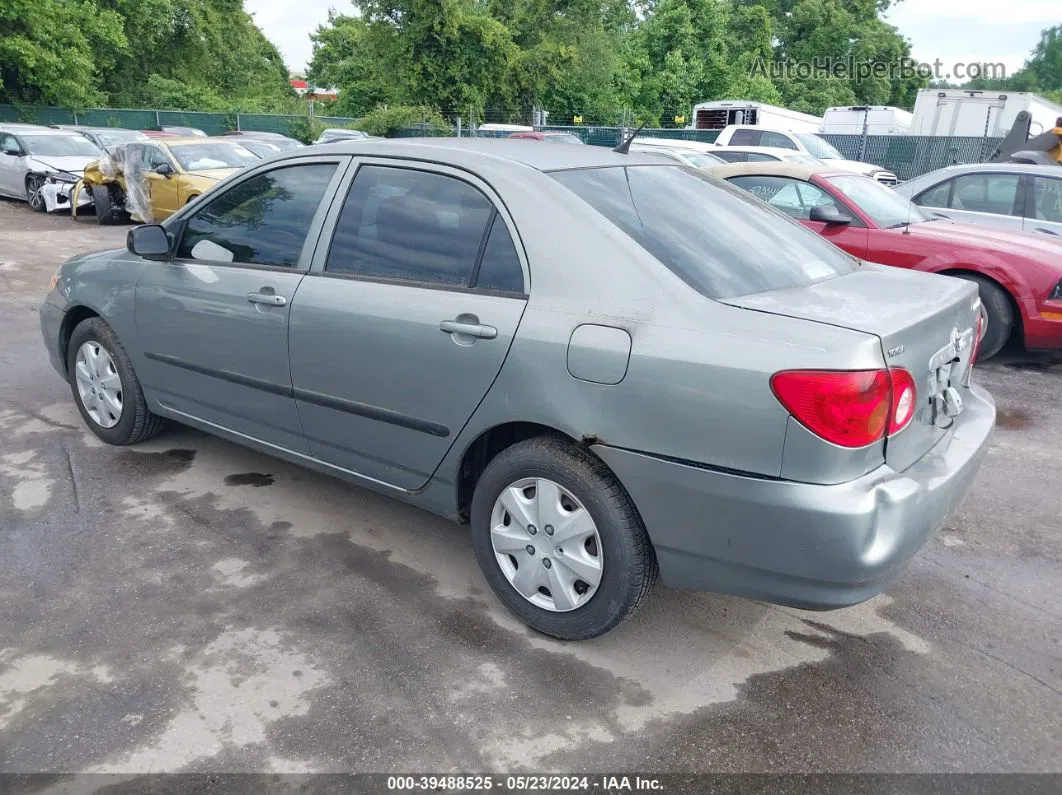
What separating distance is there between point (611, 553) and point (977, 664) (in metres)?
1.34

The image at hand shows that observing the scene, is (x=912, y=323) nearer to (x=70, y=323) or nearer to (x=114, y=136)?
(x=70, y=323)

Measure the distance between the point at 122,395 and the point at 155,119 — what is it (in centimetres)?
3152

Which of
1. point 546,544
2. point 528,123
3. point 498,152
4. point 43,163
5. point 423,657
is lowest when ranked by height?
point 423,657

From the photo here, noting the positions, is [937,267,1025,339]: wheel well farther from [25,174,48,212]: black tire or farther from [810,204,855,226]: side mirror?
[25,174,48,212]: black tire

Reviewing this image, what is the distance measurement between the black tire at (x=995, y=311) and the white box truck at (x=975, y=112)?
17.9 m

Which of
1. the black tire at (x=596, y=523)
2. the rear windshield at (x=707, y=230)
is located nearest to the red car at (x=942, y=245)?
the rear windshield at (x=707, y=230)

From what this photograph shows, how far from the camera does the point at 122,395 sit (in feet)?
14.7

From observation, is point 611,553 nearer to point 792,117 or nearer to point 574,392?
point 574,392

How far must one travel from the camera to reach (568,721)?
2615 millimetres

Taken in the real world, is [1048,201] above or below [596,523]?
Answer: above

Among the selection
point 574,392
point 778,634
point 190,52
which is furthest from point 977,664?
point 190,52

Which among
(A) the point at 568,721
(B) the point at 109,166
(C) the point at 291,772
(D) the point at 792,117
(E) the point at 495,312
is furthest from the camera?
(D) the point at 792,117

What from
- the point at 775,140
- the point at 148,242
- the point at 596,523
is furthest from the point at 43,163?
the point at 596,523

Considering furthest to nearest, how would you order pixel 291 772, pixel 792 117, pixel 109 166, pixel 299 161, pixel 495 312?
pixel 792 117 < pixel 109 166 < pixel 299 161 < pixel 495 312 < pixel 291 772
